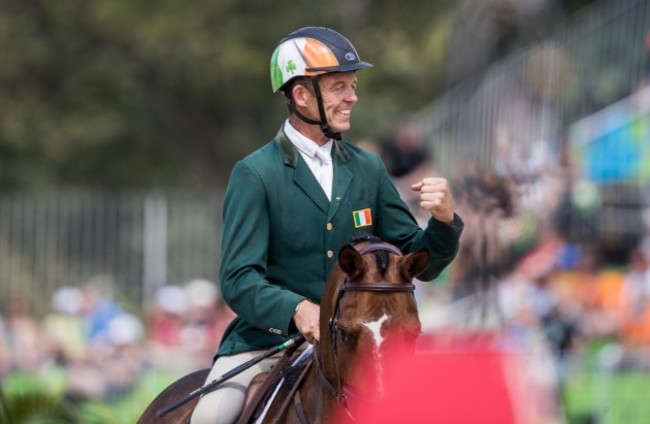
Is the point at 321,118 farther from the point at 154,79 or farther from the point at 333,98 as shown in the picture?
the point at 154,79

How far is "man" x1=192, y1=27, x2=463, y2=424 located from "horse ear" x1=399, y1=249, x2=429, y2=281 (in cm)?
63

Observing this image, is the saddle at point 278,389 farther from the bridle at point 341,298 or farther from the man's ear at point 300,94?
the man's ear at point 300,94

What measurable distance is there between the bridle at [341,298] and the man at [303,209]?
528 mm

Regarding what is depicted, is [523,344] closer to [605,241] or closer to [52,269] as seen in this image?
[605,241]

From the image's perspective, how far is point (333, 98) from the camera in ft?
20.5

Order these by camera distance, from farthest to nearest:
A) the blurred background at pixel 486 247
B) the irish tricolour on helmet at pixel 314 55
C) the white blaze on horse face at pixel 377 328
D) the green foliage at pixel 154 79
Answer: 1. the green foliage at pixel 154 79
2. the blurred background at pixel 486 247
3. the irish tricolour on helmet at pixel 314 55
4. the white blaze on horse face at pixel 377 328

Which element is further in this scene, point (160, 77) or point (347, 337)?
point (160, 77)

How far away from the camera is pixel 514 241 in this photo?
45.8 ft

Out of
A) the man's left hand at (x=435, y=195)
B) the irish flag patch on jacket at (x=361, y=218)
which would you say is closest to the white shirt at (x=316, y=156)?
the irish flag patch on jacket at (x=361, y=218)

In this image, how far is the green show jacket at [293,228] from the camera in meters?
6.02

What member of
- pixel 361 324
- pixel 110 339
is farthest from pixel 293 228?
pixel 110 339

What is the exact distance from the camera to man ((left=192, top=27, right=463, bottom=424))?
237 inches

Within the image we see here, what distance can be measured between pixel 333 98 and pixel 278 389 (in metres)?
1.30

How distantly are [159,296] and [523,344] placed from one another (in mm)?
5306
